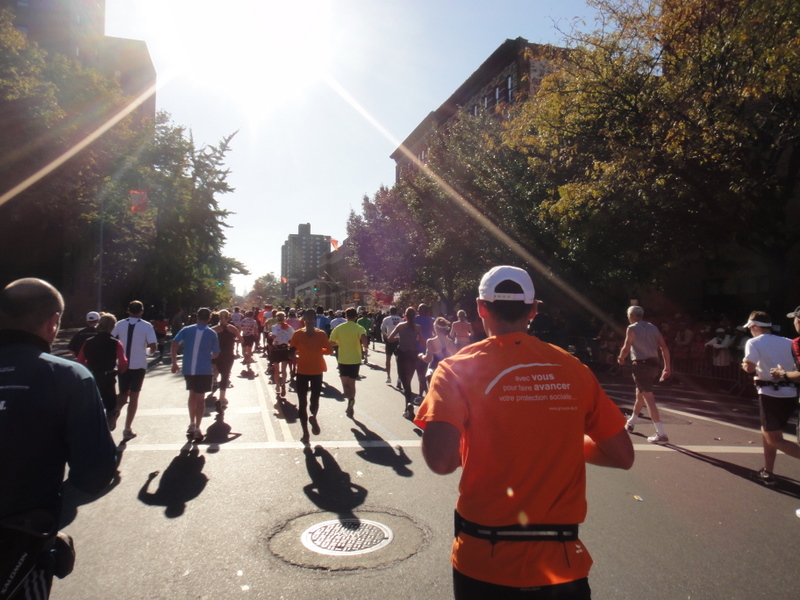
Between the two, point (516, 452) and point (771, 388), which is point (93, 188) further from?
point (516, 452)

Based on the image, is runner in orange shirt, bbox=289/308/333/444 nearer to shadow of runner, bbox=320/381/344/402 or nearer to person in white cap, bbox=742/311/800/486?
shadow of runner, bbox=320/381/344/402

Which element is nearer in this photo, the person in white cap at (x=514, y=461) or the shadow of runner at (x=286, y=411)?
the person in white cap at (x=514, y=461)

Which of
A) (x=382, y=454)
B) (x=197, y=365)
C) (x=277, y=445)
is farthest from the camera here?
(x=197, y=365)

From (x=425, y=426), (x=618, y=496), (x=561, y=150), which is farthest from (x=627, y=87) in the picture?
(x=425, y=426)

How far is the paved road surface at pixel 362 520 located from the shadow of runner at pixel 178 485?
21 millimetres

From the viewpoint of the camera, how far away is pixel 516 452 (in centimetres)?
213

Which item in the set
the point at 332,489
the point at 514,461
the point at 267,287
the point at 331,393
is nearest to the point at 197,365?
the point at 332,489

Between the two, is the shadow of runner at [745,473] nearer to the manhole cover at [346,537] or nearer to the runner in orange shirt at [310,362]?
the manhole cover at [346,537]

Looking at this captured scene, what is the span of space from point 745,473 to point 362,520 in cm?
463

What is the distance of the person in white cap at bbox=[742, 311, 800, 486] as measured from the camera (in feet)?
20.9

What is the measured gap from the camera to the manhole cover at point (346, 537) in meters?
4.72

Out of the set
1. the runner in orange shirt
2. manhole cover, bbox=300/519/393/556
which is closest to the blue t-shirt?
the runner in orange shirt

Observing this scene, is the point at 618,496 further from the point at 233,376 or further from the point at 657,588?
the point at 233,376

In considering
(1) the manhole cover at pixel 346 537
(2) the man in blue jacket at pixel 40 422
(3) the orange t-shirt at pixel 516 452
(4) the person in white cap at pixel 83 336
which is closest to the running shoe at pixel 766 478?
(1) the manhole cover at pixel 346 537
